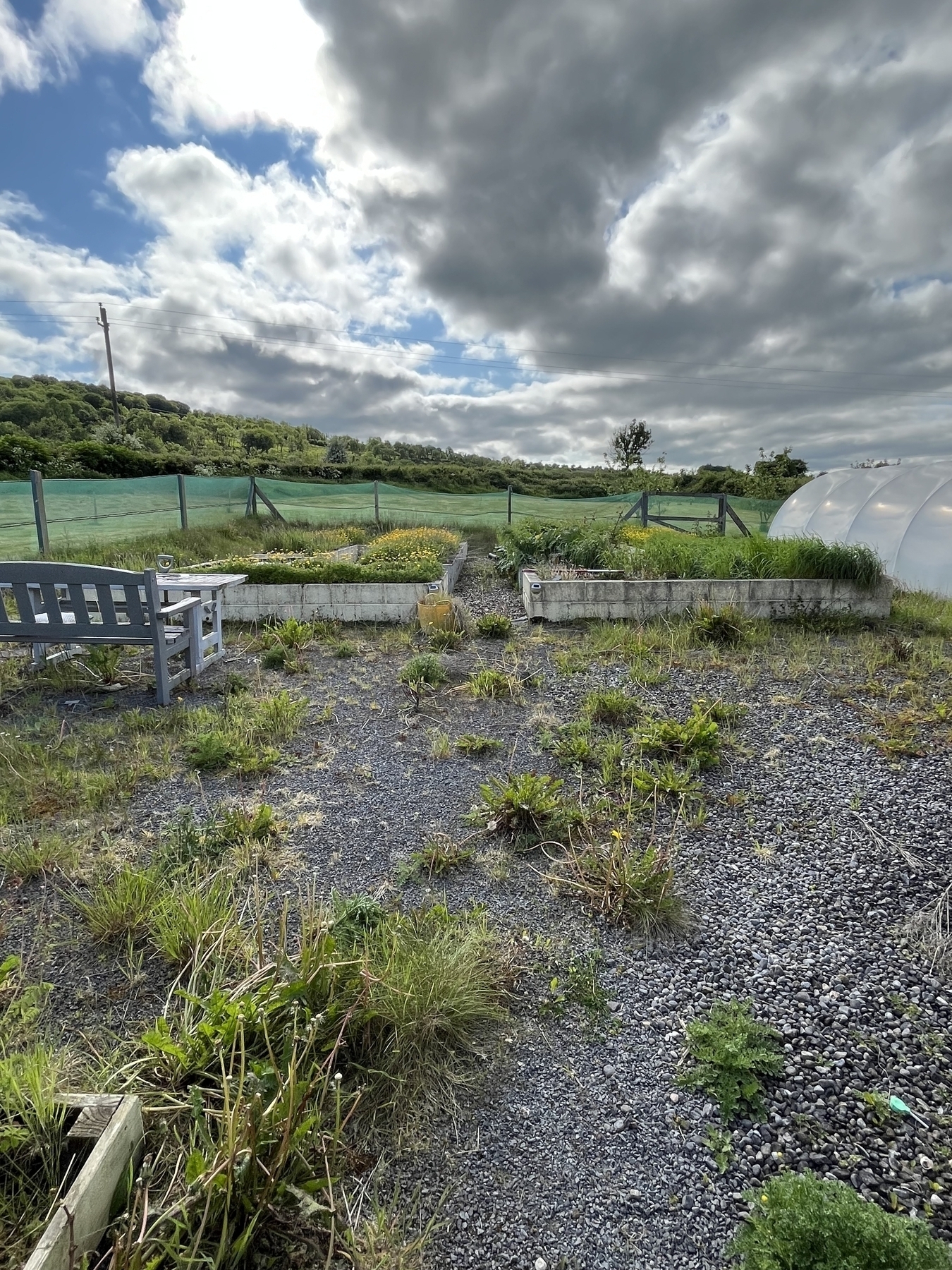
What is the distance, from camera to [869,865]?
261 centimetres

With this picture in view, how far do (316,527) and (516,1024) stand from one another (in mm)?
12347

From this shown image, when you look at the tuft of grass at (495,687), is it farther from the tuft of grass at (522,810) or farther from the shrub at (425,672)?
the tuft of grass at (522,810)

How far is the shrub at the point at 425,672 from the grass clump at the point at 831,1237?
3638 mm

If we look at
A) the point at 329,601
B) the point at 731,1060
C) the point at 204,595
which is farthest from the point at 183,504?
the point at 731,1060

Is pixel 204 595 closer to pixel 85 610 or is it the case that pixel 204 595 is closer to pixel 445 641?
pixel 85 610

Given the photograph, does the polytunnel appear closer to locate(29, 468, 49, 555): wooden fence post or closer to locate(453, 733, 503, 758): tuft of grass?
locate(453, 733, 503, 758): tuft of grass

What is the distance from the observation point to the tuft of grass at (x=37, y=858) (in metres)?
2.48

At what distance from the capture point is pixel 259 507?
12766 millimetres

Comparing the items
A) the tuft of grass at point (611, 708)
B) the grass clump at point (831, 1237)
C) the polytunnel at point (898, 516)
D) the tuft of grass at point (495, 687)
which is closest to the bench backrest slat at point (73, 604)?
the tuft of grass at point (495, 687)

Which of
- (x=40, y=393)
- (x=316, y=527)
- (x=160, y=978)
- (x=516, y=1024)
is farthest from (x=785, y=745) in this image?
(x=40, y=393)

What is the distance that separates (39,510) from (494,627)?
6766mm

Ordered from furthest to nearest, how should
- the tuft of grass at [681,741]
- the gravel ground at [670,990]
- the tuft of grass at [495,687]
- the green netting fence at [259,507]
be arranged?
the green netting fence at [259,507], the tuft of grass at [495,687], the tuft of grass at [681,741], the gravel ground at [670,990]

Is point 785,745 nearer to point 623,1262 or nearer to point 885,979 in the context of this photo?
point 885,979

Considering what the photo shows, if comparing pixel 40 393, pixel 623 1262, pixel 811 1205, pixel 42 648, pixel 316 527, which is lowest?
pixel 623 1262
